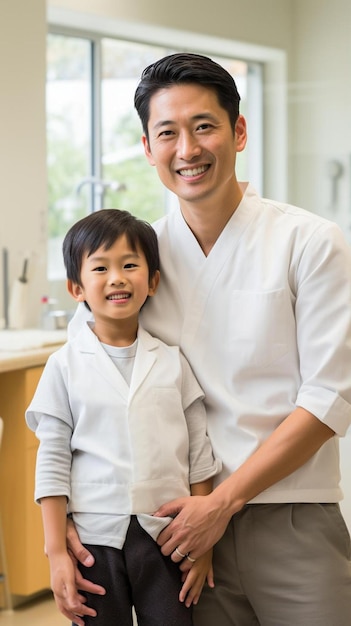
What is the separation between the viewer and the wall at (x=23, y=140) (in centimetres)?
380

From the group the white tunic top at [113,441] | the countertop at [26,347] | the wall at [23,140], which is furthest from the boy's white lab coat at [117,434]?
the wall at [23,140]

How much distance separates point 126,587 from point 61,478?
0.67 feet

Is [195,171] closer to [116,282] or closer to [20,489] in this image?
[116,282]

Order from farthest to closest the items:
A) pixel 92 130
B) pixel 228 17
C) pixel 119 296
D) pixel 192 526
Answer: pixel 228 17 < pixel 92 130 < pixel 119 296 < pixel 192 526

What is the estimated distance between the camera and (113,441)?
60.1 inches

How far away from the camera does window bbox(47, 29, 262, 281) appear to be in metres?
4.71

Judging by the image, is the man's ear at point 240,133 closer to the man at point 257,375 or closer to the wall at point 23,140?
the man at point 257,375

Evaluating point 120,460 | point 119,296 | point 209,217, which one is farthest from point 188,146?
point 120,460

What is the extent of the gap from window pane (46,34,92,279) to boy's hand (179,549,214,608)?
3.15 meters

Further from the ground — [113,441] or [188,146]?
[188,146]

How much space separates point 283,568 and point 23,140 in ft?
8.74

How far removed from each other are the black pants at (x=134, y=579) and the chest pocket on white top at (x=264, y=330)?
0.33 metres

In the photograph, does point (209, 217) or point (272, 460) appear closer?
point (272, 460)

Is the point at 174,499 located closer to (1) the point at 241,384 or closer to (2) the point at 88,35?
(1) the point at 241,384
